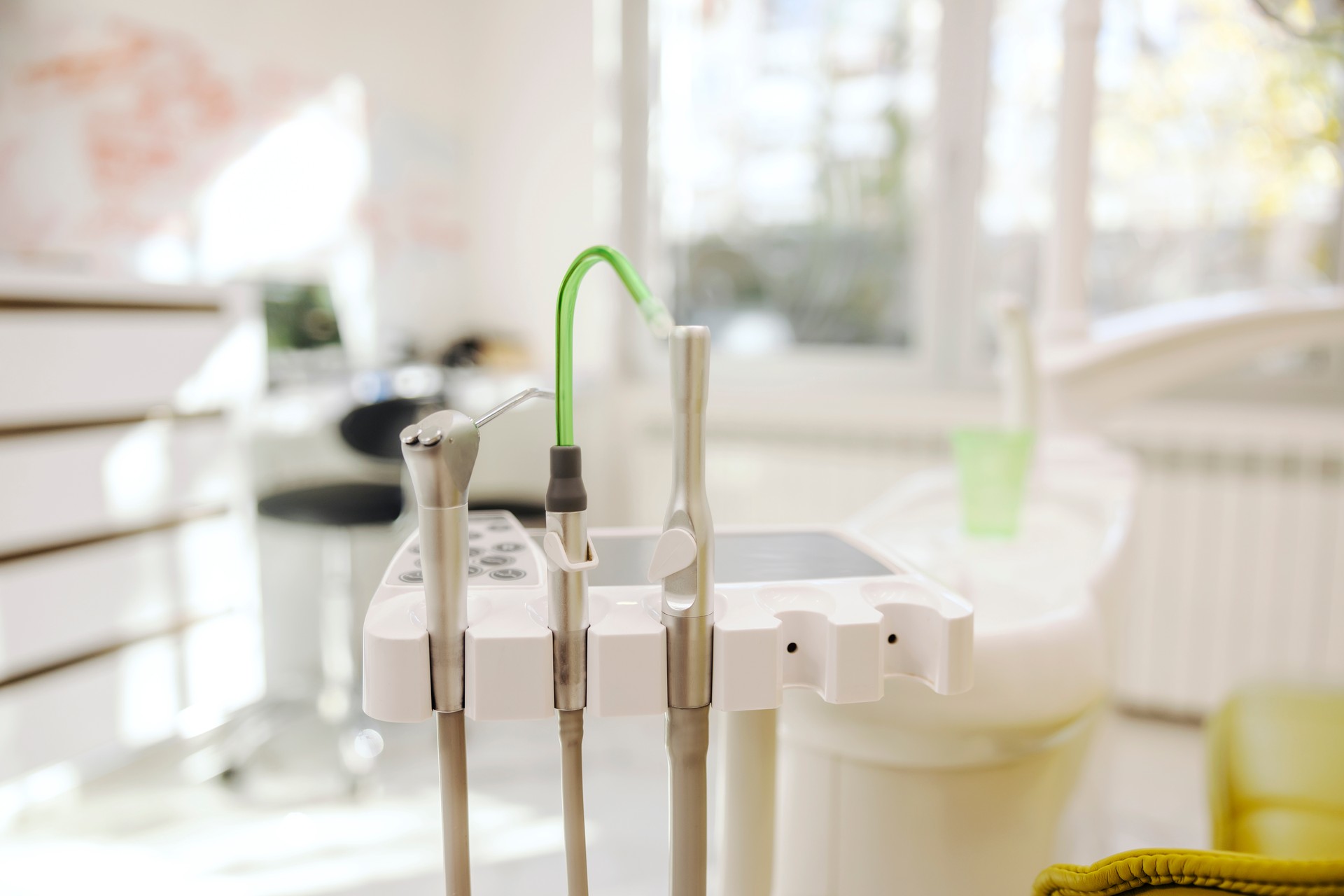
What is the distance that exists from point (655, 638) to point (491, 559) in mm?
190

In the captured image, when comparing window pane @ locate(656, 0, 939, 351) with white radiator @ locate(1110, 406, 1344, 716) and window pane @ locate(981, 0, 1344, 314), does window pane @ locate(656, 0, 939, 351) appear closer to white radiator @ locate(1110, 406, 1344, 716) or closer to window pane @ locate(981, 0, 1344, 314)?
window pane @ locate(981, 0, 1344, 314)

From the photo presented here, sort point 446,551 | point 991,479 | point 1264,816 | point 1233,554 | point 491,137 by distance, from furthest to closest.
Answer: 1. point 491,137
2. point 1233,554
3. point 991,479
4. point 1264,816
5. point 446,551

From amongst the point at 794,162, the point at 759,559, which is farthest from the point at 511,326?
the point at 759,559

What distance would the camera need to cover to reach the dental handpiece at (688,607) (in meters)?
0.57

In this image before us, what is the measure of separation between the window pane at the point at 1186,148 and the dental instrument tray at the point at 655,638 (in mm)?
1903

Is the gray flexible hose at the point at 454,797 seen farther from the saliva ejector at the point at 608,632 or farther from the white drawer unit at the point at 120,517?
the white drawer unit at the point at 120,517

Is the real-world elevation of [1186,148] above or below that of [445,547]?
above

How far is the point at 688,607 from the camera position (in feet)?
1.94

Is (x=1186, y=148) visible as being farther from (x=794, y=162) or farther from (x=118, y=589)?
(x=118, y=589)

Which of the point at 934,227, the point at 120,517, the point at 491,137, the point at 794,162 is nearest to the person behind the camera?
the point at 120,517

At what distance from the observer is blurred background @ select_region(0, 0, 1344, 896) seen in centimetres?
171

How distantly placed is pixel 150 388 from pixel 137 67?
807mm

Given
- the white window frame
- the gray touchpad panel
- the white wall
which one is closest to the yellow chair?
the gray touchpad panel

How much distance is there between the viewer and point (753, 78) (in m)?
2.73
